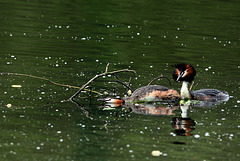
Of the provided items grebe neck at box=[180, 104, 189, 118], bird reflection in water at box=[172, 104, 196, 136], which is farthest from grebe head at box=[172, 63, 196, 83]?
bird reflection in water at box=[172, 104, 196, 136]

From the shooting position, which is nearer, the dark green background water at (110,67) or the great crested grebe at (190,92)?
the dark green background water at (110,67)

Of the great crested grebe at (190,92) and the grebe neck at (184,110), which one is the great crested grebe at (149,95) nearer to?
the grebe neck at (184,110)

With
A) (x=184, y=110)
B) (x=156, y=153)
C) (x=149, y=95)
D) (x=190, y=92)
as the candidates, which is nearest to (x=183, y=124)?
(x=184, y=110)

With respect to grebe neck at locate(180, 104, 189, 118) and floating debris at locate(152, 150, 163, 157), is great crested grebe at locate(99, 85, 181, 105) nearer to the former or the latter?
grebe neck at locate(180, 104, 189, 118)

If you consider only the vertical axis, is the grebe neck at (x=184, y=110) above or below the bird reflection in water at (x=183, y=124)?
below

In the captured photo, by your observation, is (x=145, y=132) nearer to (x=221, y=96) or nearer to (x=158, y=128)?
(x=158, y=128)

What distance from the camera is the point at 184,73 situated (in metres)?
14.0

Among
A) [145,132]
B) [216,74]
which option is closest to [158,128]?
[145,132]

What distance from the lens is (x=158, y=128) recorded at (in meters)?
11.1

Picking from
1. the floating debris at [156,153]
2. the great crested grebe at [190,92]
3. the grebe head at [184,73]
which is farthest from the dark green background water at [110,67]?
A: the grebe head at [184,73]

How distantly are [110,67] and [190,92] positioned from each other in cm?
411

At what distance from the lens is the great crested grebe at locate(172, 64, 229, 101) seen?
1391cm

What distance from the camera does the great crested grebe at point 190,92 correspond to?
13.9 m

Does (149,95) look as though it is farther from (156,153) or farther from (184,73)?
(156,153)
